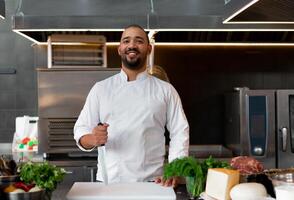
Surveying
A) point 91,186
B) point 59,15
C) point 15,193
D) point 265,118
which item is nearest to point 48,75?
point 59,15

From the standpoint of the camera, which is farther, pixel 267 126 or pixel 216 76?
pixel 216 76

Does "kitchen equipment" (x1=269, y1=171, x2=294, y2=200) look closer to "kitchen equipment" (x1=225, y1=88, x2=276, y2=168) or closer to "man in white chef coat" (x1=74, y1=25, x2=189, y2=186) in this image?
"man in white chef coat" (x1=74, y1=25, x2=189, y2=186)

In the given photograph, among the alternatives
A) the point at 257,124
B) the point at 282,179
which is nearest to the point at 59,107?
the point at 257,124

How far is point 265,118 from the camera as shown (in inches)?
160

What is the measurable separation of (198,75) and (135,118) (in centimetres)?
Answer: 219

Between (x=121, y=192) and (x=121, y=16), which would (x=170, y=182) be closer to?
(x=121, y=192)

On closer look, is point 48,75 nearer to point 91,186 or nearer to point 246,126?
point 246,126

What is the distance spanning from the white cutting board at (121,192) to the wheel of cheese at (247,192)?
0.25m

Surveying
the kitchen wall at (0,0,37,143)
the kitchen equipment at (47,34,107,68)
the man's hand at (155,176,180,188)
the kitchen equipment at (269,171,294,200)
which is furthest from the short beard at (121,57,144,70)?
the kitchen wall at (0,0,37,143)

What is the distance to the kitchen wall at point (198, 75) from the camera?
185 inches

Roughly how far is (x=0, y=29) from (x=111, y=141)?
8.35 feet

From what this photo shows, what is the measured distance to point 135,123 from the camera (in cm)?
266

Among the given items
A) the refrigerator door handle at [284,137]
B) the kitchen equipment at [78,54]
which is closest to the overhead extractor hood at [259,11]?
the refrigerator door handle at [284,137]

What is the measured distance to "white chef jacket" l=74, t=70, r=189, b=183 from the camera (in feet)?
8.63
